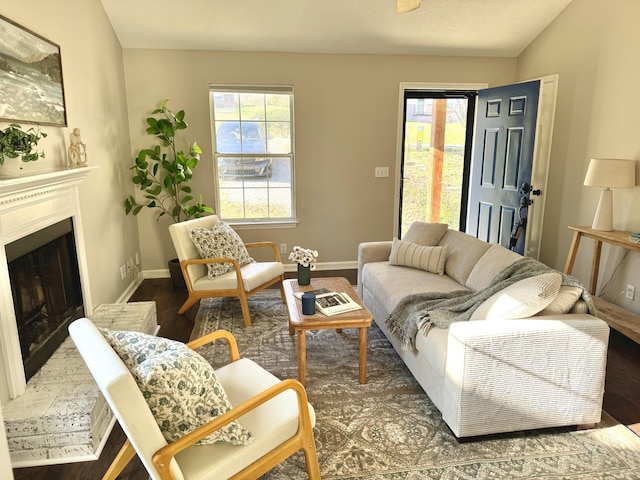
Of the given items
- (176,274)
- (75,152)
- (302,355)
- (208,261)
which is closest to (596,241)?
(302,355)

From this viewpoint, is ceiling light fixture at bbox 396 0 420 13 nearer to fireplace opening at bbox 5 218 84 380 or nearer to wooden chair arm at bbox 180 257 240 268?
wooden chair arm at bbox 180 257 240 268

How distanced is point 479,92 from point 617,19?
136 centimetres

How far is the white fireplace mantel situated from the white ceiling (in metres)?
1.97

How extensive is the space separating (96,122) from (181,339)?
1.88 m

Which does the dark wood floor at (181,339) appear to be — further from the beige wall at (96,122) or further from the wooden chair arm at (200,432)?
the wooden chair arm at (200,432)

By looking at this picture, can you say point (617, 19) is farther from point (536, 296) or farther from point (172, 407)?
point (172, 407)

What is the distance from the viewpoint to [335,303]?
2.72 metres

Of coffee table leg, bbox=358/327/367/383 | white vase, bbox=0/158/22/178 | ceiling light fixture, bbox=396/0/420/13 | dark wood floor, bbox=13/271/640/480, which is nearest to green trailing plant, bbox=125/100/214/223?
dark wood floor, bbox=13/271/640/480

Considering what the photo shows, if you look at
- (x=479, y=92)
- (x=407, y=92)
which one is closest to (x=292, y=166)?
(x=407, y=92)

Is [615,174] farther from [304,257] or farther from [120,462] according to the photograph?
[120,462]

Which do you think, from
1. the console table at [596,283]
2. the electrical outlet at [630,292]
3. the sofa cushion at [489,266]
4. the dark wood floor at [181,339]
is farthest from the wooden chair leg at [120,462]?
the electrical outlet at [630,292]

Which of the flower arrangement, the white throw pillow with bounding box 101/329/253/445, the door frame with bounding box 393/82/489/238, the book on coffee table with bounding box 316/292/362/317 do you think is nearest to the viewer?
the white throw pillow with bounding box 101/329/253/445

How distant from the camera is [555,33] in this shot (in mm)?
4180

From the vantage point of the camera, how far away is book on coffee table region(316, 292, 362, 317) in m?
2.62
